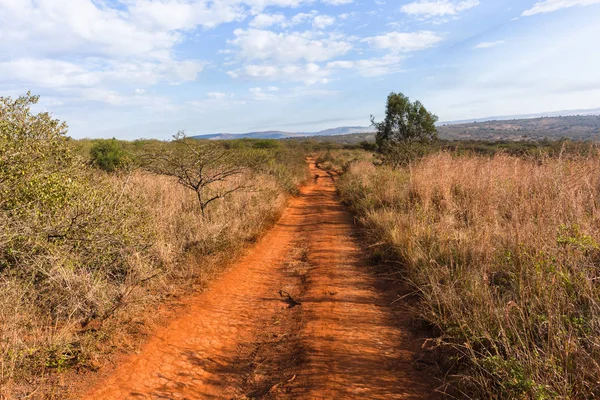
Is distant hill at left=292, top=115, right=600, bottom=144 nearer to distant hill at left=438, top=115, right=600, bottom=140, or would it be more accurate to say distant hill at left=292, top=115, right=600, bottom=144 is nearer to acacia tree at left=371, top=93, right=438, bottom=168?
distant hill at left=438, top=115, right=600, bottom=140

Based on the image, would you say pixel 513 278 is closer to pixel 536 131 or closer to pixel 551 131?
pixel 551 131

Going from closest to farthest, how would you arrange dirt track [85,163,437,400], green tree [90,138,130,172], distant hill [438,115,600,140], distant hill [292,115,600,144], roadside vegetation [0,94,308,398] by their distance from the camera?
dirt track [85,163,437,400]
roadside vegetation [0,94,308,398]
green tree [90,138,130,172]
distant hill [438,115,600,140]
distant hill [292,115,600,144]

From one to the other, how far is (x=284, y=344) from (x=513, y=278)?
2.73 meters

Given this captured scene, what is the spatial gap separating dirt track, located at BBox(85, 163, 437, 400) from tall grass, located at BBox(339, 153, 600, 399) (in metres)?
0.51

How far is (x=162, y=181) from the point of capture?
1004 cm

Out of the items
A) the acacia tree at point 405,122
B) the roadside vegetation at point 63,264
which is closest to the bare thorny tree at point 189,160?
the roadside vegetation at point 63,264

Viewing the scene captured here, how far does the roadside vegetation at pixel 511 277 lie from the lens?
2.55 m

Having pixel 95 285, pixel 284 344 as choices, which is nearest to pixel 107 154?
pixel 95 285

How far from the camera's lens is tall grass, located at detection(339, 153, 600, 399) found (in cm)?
253

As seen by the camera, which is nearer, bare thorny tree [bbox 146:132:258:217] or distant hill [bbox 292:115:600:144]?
bare thorny tree [bbox 146:132:258:217]

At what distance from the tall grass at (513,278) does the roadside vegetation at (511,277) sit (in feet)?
0.04

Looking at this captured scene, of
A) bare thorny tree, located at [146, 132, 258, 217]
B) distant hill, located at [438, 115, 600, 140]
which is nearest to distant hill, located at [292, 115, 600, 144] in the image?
distant hill, located at [438, 115, 600, 140]

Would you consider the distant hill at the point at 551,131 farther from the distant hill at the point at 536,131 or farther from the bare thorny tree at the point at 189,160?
the bare thorny tree at the point at 189,160

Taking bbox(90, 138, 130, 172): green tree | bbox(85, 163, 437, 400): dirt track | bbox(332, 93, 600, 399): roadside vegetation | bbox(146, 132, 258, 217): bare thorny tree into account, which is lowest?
bbox(85, 163, 437, 400): dirt track
